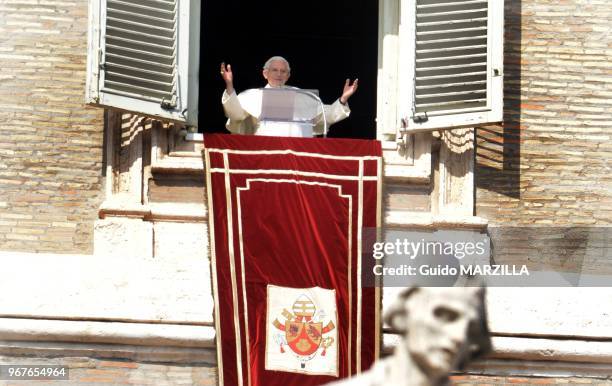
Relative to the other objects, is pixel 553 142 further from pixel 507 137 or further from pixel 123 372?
pixel 123 372

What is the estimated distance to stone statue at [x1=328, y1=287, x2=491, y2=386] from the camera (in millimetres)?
5113

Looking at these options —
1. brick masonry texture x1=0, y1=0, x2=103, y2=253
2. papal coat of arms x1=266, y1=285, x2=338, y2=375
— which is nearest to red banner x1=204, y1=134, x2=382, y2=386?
papal coat of arms x1=266, y1=285, x2=338, y2=375

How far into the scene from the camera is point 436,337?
16.8 feet

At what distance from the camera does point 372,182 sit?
11.0 meters

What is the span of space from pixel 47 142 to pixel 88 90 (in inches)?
25.2

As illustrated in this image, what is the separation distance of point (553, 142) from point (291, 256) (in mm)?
1853

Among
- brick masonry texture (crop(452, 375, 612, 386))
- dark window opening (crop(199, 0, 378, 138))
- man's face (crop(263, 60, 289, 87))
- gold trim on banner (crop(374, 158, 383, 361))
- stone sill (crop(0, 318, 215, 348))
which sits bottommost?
brick masonry texture (crop(452, 375, 612, 386))

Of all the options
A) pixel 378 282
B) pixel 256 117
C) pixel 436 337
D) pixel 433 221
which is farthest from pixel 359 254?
pixel 436 337

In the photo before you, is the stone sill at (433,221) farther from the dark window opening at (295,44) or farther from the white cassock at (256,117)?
the dark window opening at (295,44)

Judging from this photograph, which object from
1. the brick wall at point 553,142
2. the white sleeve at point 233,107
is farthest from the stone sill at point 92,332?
the brick wall at point 553,142

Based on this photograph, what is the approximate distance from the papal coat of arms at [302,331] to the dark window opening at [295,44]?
174 inches

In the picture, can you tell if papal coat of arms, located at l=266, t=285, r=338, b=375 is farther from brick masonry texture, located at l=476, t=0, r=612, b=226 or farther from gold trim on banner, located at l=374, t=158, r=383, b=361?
brick masonry texture, located at l=476, t=0, r=612, b=226

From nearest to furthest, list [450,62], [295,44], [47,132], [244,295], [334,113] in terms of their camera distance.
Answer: [244,295]
[450,62]
[47,132]
[334,113]
[295,44]

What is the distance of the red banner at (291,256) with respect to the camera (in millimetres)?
10266
